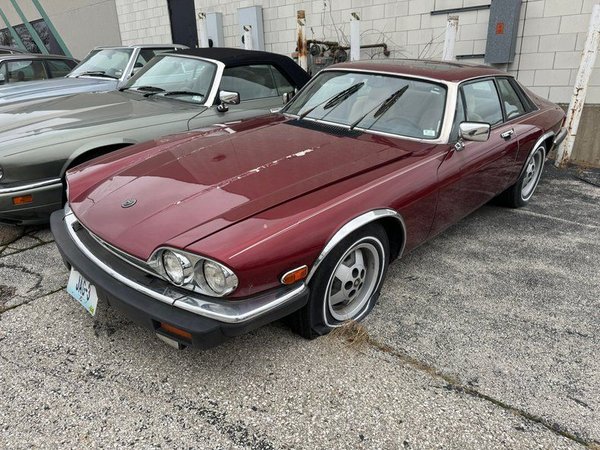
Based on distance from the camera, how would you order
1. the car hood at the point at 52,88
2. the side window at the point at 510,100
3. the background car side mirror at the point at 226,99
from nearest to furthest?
the side window at the point at 510,100, the background car side mirror at the point at 226,99, the car hood at the point at 52,88

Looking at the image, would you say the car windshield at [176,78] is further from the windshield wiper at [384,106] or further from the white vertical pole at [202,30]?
the white vertical pole at [202,30]

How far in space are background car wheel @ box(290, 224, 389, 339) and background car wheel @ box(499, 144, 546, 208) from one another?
2290 mm

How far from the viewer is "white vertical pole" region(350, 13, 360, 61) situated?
23.5ft

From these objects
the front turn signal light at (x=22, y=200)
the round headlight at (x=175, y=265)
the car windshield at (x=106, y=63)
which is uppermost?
the car windshield at (x=106, y=63)

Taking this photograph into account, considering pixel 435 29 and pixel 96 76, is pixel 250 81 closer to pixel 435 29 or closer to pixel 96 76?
pixel 96 76

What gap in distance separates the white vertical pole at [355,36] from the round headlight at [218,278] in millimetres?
6248

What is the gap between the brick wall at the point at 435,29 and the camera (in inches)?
234

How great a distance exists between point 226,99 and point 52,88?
10.6 feet

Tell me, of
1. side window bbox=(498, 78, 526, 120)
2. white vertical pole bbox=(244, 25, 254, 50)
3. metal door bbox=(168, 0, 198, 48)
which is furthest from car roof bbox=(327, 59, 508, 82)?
metal door bbox=(168, 0, 198, 48)

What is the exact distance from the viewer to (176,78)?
485 centimetres

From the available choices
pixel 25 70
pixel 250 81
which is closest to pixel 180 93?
pixel 250 81

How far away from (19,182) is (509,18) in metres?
6.12

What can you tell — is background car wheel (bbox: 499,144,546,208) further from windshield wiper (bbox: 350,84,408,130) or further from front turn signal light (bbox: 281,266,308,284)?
front turn signal light (bbox: 281,266,308,284)

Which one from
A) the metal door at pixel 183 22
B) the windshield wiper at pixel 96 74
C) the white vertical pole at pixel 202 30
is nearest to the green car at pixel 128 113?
the windshield wiper at pixel 96 74
